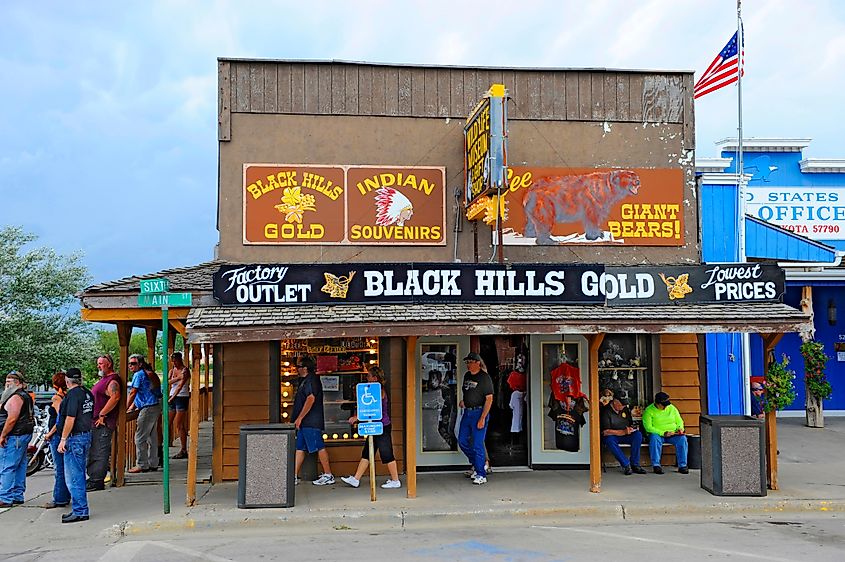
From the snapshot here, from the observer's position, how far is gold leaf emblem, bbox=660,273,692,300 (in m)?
11.5

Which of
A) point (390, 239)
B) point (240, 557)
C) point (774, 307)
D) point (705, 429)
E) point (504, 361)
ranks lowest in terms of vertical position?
point (240, 557)

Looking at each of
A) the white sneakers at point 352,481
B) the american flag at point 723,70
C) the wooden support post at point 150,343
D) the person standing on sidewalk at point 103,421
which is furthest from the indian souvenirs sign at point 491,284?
the american flag at point 723,70

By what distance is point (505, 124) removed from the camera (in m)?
11.5

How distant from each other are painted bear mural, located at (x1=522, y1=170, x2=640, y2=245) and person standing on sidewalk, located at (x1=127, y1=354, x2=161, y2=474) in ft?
21.8

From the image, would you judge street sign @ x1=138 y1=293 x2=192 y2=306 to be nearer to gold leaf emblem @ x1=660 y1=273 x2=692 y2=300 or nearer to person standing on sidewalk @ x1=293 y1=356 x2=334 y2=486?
person standing on sidewalk @ x1=293 y1=356 x2=334 y2=486

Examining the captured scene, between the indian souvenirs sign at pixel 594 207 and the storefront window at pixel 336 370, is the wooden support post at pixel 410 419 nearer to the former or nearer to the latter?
the storefront window at pixel 336 370

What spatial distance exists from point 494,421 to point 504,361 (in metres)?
0.96

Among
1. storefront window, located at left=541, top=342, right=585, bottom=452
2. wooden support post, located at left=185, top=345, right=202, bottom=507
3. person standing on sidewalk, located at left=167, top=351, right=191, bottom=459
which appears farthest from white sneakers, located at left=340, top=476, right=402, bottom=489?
person standing on sidewalk, located at left=167, top=351, right=191, bottom=459

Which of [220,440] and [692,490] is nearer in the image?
[692,490]

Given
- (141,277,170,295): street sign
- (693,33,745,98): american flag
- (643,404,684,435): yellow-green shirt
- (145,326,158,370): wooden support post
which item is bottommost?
(643,404,684,435): yellow-green shirt

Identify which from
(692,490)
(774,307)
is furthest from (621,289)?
(692,490)

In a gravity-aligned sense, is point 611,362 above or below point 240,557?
above

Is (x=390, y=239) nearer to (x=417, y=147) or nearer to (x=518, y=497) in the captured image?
(x=417, y=147)

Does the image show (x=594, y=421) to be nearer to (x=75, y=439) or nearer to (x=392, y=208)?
(x=392, y=208)
